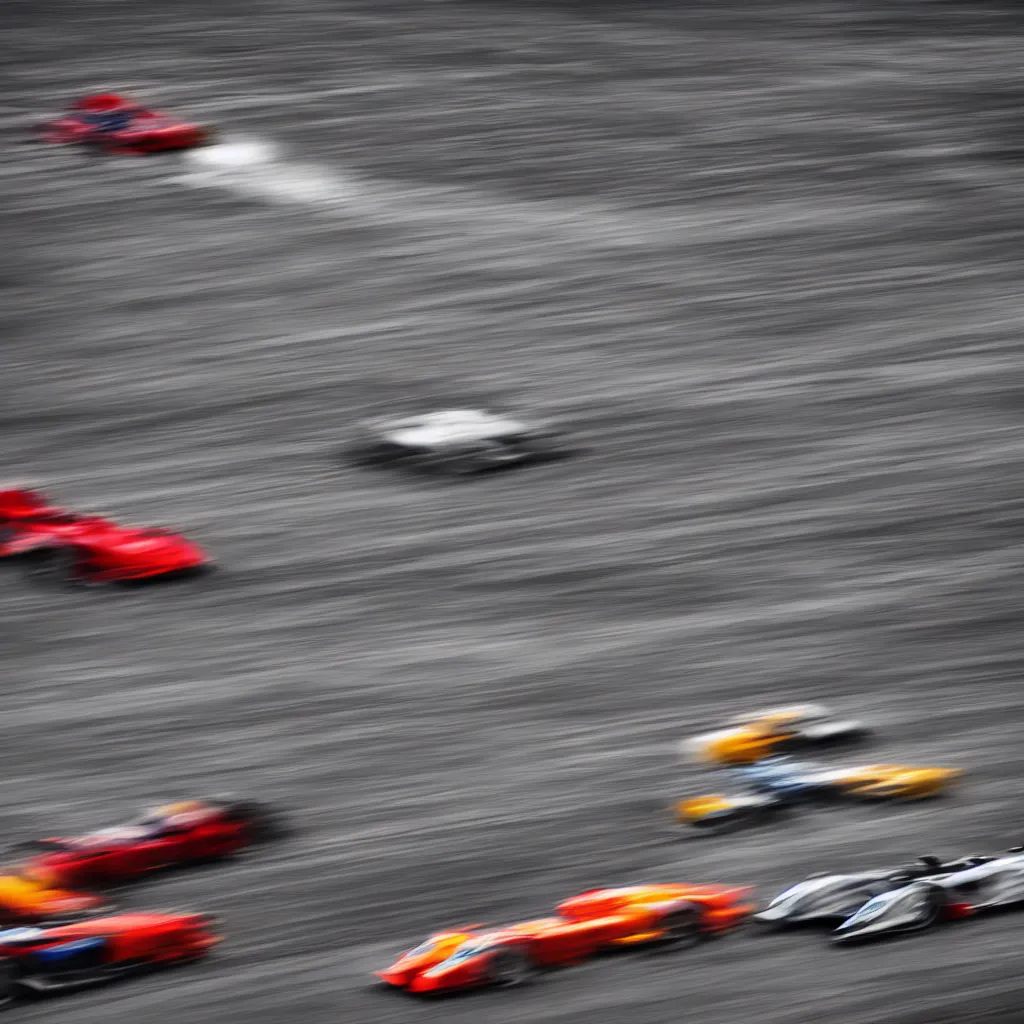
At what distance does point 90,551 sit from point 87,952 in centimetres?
188

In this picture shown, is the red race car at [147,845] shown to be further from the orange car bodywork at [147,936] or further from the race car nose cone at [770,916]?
the race car nose cone at [770,916]

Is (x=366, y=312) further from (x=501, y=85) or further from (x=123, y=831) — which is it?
(x=123, y=831)

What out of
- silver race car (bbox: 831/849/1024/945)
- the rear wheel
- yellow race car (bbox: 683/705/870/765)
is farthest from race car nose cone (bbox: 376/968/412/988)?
the rear wheel

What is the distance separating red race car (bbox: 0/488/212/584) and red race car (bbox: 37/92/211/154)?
11.7 ft

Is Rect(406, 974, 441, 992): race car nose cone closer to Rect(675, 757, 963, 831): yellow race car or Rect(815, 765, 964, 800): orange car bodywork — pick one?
Rect(675, 757, 963, 831): yellow race car

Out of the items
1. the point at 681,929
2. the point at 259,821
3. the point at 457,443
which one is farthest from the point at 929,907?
the point at 457,443

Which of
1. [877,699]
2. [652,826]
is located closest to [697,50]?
[877,699]

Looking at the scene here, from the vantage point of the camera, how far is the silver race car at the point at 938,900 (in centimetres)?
288

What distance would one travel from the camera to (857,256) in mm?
6652

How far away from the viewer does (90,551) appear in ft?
14.6

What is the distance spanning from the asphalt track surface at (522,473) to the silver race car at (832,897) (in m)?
0.04

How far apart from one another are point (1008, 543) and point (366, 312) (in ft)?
9.23

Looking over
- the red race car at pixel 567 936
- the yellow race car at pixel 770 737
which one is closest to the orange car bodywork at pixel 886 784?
the yellow race car at pixel 770 737

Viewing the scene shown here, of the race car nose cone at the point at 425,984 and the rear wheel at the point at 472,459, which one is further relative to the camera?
the rear wheel at the point at 472,459
